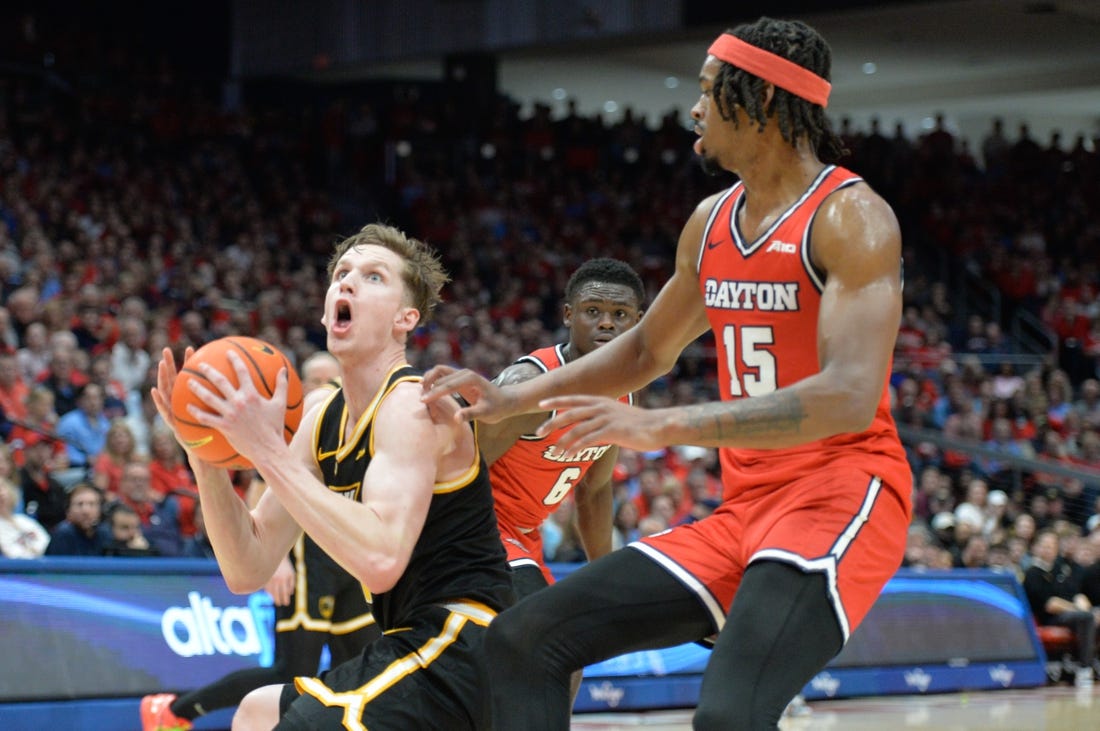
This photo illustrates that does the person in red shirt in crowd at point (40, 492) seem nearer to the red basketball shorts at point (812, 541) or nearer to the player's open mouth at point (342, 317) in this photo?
the player's open mouth at point (342, 317)

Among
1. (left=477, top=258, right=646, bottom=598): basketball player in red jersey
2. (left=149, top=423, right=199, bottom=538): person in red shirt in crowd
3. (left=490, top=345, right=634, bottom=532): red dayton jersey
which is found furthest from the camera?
(left=149, top=423, right=199, bottom=538): person in red shirt in crowd

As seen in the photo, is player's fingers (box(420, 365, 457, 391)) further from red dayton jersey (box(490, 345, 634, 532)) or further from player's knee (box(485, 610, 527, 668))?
red dayton jersey (box(490, 345, 634, 532))

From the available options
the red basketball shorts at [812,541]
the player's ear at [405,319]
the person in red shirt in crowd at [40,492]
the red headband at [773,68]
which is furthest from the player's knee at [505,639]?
the person in red shirt in crowd at [40,492]

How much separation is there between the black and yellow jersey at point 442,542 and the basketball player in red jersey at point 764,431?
9.1 inches

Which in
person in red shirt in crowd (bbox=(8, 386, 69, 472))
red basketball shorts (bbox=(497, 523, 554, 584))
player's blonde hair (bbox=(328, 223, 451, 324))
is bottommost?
person in red shirt in crowd (bbox=(8, 386, 69, 472))

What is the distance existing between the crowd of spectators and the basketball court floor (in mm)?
1751

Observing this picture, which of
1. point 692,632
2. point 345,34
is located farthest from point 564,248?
point 692,632

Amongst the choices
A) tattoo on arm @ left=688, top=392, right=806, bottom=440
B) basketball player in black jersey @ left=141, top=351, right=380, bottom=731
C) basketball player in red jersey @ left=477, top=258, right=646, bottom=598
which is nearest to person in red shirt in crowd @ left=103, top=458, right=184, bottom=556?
basketball player in black jersey @ left=141, top=351, right=380, bottom=731

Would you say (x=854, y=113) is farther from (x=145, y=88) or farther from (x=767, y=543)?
(x=767, y=543)

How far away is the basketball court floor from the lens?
29.5ft

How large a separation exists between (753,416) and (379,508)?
37.1 inches

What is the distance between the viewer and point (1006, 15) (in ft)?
67.2

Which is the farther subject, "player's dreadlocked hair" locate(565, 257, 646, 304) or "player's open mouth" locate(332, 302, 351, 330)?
"player's dreadlocked hair" locate(565, 257, 646, 304)

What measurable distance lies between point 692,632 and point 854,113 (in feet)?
82.2
